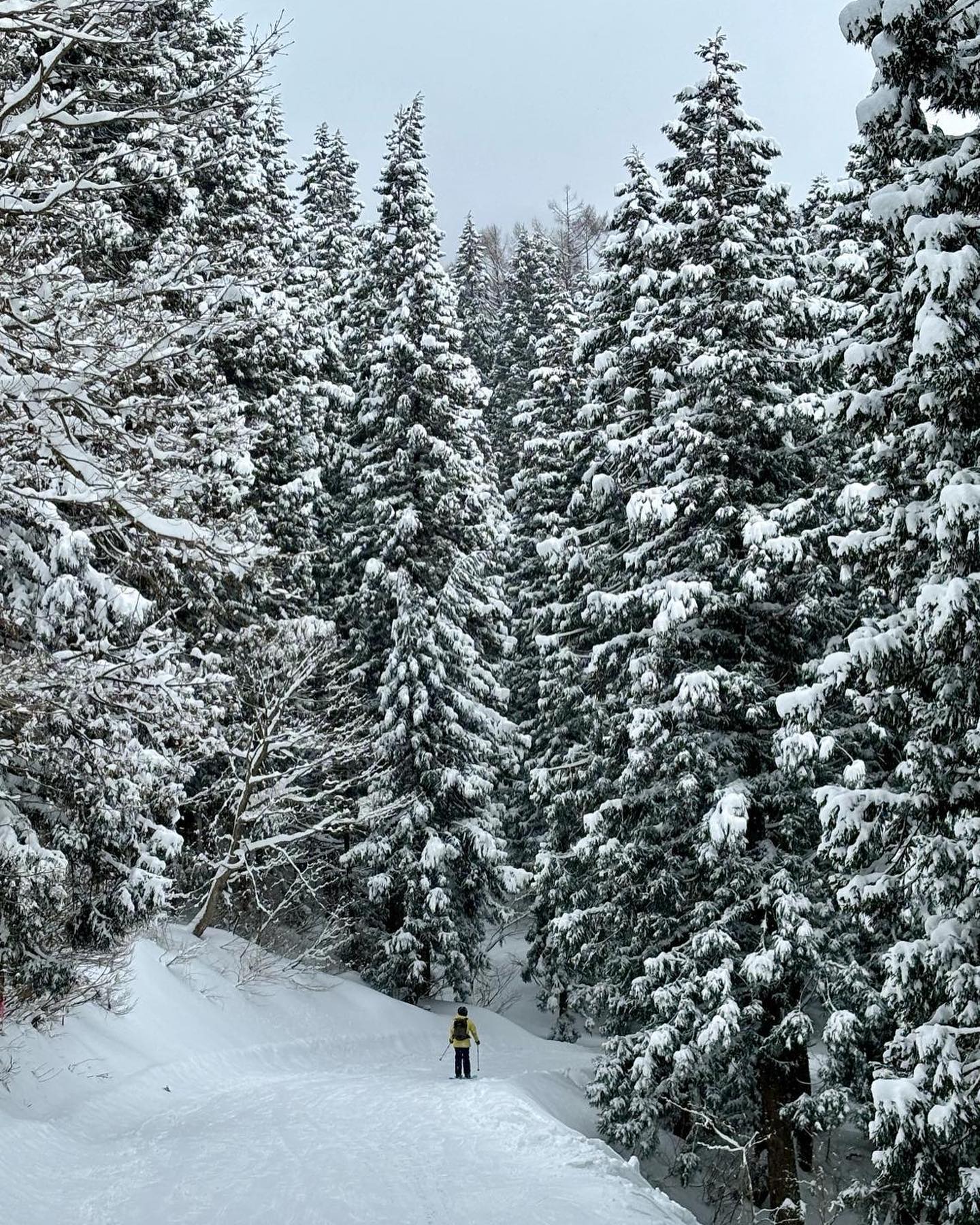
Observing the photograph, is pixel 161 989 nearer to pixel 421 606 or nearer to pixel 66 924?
pixel 66 924

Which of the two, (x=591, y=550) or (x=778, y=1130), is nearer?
(x=778, y=1130)

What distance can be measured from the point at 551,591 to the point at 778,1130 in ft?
42.5

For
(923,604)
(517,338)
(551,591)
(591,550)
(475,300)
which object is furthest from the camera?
(475,300)

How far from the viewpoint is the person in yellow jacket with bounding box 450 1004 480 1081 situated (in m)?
15.9

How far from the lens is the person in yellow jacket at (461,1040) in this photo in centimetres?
1593

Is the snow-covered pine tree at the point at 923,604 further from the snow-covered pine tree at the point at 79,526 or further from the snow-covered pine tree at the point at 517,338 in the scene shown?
the snow-covered pine tree at the point at 517,338

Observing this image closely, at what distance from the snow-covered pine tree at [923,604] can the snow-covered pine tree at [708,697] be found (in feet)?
10.5

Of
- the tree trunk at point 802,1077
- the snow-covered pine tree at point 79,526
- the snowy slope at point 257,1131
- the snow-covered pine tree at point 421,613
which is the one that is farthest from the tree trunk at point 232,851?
the tree trunk at point 802,1077

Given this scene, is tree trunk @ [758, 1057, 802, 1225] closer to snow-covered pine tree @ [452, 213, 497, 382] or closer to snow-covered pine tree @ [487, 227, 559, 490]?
snow-covered pine tree @ [487, 227, 559, 490]

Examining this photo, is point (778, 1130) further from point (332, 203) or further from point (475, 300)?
point (475, 300)

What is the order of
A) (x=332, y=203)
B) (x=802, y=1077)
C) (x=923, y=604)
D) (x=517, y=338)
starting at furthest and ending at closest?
(x=517, y=338)
(x=332, y=203)
(x=802, y=1077)
(x=923, y=604)

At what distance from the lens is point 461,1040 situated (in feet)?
52.7

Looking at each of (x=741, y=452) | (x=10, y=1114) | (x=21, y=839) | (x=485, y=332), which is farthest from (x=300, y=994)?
A: (x=485, y=332)

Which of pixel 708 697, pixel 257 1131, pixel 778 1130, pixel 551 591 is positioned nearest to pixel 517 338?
pixel 551 591
